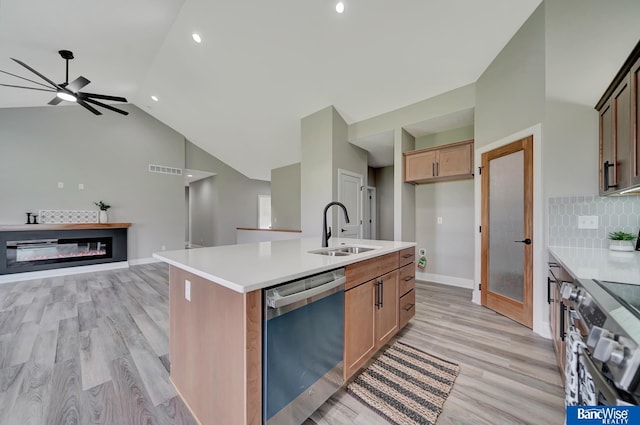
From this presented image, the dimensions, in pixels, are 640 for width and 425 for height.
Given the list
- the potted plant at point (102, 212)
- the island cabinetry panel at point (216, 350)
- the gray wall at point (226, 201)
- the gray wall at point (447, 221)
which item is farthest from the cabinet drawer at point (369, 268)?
the gray wall at point (226, 201)

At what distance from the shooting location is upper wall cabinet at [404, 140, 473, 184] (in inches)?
137

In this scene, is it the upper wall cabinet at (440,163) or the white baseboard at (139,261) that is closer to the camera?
the upper wall cabinet at (440,163)

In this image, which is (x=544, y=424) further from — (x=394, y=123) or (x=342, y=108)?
(x=342, y=108)

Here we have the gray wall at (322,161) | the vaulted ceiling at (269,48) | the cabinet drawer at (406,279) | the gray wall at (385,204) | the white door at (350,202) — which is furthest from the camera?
the gray wall at (385,204)

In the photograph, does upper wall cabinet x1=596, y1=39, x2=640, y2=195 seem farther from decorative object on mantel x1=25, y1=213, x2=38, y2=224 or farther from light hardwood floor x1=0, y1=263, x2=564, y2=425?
decorative object on mantel x1=25, y1=213, x2=38, y2=224

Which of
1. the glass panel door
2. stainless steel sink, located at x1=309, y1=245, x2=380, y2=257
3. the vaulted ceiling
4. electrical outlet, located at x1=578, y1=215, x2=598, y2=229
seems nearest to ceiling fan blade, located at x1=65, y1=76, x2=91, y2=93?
the vaulted ceiling

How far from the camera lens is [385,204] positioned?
5.79 metres

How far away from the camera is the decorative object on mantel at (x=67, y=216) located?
16.1ft

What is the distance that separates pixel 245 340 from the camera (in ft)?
3.26

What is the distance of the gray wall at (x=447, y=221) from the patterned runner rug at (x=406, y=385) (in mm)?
2443

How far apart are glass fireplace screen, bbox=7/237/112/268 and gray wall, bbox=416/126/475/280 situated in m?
6.84

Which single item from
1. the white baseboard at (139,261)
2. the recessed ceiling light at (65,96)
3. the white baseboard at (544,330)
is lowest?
the white baseboard at (139,261)

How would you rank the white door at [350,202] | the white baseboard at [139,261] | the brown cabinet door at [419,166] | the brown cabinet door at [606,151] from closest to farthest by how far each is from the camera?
the brown cabinet door at [606,151] < the brown cabinet door at [419,166] < the white door at [350,202] < the white baseboard at [139,261]

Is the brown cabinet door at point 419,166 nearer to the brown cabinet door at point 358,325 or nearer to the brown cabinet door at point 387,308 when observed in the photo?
the brown cabinet door at point 387,308
